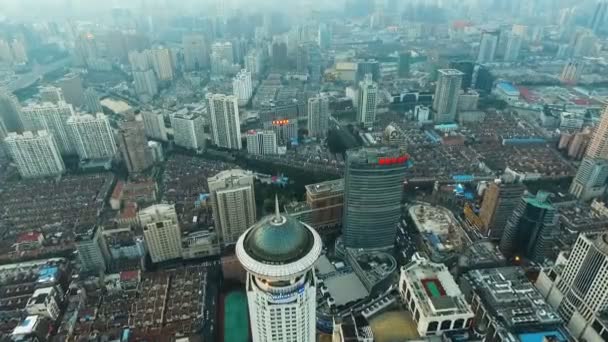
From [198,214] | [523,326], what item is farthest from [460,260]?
[198,214]

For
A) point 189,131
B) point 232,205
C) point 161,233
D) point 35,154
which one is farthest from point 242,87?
point 161,233

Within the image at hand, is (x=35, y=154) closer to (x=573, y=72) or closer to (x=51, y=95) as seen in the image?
(x=51, y=95)

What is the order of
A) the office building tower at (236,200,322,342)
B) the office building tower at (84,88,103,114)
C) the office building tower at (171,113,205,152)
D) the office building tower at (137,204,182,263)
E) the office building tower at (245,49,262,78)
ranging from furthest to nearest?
the office building tower at (245,49,262,78) < the office building tower at (84,88,103,114) < the office building tower at (171,113,205,152) < the office building tower at (137,204,182,263) < the office building tower at (236,200,322,342)

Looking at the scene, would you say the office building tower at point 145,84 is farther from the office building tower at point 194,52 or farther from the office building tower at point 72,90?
the office building tower at point 194,52

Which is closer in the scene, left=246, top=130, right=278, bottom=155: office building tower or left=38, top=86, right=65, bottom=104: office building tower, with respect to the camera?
left=246, top=130, right=278, bottom=155: office building tower

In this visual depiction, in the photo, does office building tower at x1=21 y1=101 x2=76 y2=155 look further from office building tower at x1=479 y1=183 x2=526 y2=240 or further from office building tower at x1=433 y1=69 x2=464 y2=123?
office building tower at x1=433 y1=69 x2=464 y2=123

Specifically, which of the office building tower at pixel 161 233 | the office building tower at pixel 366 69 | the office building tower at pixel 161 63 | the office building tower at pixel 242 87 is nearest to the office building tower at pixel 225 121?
the office building tower at pixel 242 87

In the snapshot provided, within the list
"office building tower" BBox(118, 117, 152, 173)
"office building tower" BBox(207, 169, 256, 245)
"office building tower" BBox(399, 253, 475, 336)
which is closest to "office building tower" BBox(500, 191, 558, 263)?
"office building tower" BBox(399, 253, 475, 336)
